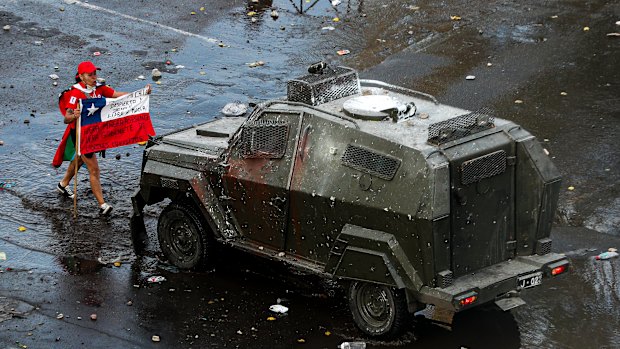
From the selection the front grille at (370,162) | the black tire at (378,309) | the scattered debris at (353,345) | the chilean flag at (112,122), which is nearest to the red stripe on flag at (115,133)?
the chilean flag at (112,122)

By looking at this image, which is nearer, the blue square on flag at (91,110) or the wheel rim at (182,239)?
the wheel rim at (182,239)

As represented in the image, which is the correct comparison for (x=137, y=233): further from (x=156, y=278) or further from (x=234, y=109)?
(x=234, y=109)

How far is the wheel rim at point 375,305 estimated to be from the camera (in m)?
8.62

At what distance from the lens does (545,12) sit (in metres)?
18.0

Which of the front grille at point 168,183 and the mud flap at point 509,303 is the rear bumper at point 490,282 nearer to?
the mud flap at point 509,303

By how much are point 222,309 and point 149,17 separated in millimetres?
10082

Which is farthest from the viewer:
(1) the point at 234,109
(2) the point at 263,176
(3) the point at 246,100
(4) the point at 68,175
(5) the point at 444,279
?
(3) the point at 246,100

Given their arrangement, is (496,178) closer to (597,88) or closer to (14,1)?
(597,88)

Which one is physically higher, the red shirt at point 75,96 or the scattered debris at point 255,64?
the red shirt at point 75,96

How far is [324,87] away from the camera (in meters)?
9.52

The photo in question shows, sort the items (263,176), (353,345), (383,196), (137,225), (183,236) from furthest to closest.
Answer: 1. (137,225)
2. (183,236)
3. (263,176)
4. (353,345)
5. (383,196)

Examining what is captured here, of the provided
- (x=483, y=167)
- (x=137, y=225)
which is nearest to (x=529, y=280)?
(x=483, y=167)

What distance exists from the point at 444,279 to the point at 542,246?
1152 millimetres

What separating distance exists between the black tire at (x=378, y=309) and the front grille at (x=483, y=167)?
3.75ft
